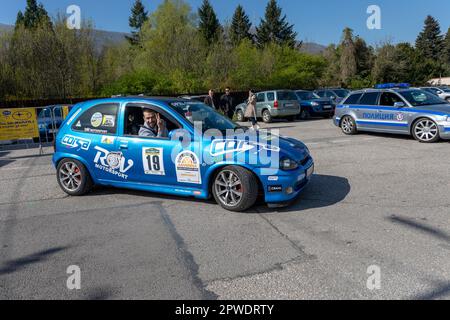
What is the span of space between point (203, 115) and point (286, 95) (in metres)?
13.2

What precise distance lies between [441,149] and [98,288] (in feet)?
27.5

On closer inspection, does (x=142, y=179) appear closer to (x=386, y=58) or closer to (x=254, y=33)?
(x=386, y=58)

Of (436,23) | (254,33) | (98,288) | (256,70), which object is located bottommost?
(98,288)

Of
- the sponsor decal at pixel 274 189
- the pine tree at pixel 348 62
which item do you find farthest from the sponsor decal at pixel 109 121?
the pine tree at pixel 348 62

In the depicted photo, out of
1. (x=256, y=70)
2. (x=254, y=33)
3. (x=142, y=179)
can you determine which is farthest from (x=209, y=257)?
(x=254, y=33)

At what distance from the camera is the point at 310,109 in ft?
60.3

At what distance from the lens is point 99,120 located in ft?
18.4

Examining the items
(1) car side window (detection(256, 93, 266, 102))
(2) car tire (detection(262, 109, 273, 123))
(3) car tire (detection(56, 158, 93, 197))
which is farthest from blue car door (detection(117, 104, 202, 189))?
(1) car side window (detection(256, 93, 266, 102))

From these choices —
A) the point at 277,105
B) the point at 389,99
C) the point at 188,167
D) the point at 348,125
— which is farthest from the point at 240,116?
the point at 188,167

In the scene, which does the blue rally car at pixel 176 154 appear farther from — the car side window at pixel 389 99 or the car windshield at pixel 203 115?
the car side window at pixel 389 99

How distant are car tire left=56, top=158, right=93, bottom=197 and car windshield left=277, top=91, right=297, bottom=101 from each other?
43.3ft

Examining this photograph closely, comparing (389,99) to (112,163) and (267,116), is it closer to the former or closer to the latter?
(267,116)

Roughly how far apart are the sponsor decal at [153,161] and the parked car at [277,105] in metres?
12.9

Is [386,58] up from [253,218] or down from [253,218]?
up
